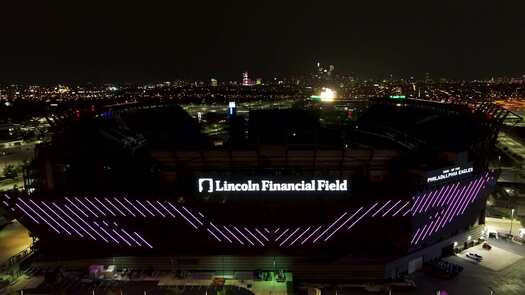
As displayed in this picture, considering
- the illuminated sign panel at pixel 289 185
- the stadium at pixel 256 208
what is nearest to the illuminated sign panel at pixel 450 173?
the stadium at pixel 256 208

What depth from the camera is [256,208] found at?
37562mm

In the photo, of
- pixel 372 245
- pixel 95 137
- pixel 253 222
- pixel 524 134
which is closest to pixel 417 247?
pixel 372 245

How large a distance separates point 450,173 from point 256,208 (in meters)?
19.0

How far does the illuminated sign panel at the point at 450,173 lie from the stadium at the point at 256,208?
0.34ft

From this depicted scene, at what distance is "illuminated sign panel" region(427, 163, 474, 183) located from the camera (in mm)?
38394

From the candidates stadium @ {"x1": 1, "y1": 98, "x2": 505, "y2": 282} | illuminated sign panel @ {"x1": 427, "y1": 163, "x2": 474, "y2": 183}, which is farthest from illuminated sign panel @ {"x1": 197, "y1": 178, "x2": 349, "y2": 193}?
illuminated sign panel @ {"x1": 427, "y1": 163, "x2": 474, "y2": 183}

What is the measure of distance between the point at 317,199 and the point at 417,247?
11216 millimetres

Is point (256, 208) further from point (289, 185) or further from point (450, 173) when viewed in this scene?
point (450, 173)

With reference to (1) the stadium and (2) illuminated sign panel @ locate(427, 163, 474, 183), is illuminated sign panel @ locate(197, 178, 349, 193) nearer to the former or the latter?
(1) the stadium

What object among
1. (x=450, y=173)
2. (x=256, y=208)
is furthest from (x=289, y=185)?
(x=450, y=173)

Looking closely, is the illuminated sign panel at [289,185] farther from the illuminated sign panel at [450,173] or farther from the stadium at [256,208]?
the illuminated sign panel at [450,173]

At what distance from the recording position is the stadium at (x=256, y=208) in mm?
37281

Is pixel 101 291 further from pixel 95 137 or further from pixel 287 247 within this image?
pixel 95 137

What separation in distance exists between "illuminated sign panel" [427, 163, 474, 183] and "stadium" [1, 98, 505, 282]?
0.10 meters
